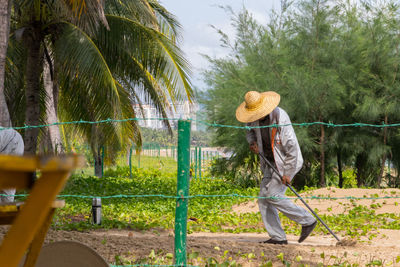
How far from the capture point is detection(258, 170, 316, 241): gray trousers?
5574 mm

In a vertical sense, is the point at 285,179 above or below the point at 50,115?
below

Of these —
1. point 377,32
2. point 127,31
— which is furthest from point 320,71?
point 127,31

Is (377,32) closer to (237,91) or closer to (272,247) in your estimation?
(237,91)

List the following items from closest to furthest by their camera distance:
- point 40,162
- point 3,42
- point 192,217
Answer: point 40,162
point 3,42
point 192,217

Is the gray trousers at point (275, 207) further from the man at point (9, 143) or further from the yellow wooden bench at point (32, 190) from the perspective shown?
the yellow wooden bench at point (32, 190)

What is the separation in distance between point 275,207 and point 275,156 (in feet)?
1.94

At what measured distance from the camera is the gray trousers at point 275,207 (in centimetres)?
557

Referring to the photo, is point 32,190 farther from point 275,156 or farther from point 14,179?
point 275,156

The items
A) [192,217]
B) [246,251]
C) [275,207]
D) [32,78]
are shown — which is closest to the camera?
[246,251]

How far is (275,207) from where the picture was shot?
18.7 feet

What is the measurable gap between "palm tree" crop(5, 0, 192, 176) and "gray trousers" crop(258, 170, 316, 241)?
5.74 m

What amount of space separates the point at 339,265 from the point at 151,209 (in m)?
6.13

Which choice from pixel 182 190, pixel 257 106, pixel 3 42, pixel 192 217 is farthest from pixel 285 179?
pixel 3 42

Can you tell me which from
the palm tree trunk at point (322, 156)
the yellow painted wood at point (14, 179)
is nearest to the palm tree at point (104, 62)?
the palm tree trunk at point (322, 156)
